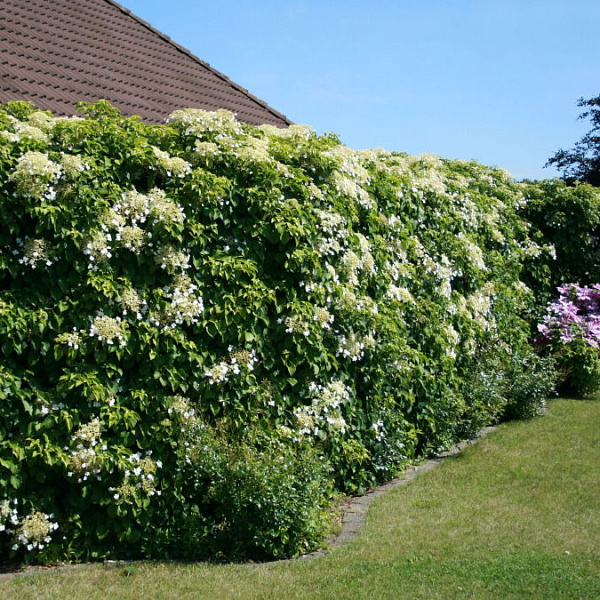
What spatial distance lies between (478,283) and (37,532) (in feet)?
21.5

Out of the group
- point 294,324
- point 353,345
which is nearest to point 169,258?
point 294,324

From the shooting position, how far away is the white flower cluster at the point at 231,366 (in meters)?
6.07

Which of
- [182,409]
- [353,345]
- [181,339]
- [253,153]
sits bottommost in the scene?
[182,409]

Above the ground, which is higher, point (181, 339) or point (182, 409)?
point (181, 339)

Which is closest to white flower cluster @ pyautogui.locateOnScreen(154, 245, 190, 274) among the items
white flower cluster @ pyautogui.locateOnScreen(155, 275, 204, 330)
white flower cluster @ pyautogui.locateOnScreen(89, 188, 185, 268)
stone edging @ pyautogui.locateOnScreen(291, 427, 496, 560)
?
white flower cluster @ pyautogui.locateOnScreen(89, 188, 185, 268)

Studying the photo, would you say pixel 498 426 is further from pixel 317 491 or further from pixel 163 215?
pixel 163 215

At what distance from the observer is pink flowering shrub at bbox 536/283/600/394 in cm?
1177

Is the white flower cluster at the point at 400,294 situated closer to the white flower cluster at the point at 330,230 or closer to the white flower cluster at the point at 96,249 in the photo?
the white flower cluster at the point at 330,230

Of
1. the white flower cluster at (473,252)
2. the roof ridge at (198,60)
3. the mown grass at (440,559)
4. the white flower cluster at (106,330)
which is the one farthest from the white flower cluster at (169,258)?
the roof ridge at (198,60)

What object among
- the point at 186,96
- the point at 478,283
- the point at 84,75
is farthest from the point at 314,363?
the point at 186,96

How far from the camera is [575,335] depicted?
12.0 m

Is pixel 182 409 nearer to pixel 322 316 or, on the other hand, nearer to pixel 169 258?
pixel 169 258

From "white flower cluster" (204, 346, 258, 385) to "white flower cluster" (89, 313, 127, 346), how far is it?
29.8 inches

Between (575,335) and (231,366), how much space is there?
744cm
